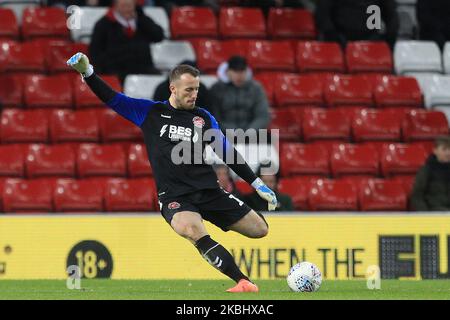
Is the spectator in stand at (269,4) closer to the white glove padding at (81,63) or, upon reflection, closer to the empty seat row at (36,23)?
the empty seat row at (36,23)

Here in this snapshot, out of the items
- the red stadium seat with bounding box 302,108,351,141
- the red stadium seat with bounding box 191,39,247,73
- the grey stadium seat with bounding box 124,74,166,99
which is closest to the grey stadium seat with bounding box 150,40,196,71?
the red stadium seat with bounding box 191,39,247,73

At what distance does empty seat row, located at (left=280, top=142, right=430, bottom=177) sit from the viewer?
47.1ft

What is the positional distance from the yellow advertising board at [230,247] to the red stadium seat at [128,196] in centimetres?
109

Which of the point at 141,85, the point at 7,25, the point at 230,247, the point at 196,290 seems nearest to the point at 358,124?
the point at 141,85

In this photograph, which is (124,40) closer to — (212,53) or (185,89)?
(212,53)

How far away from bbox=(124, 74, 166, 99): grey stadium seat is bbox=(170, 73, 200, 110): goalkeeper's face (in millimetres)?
5110

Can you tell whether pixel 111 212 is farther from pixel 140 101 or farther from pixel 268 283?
pixel 140 101

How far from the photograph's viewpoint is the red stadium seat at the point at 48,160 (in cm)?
1380

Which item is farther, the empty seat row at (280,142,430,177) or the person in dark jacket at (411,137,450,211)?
the empty seat row at (280,142,430,177)

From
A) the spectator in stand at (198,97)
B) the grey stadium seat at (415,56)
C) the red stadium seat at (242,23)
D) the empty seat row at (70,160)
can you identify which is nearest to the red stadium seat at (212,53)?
the red stadium seat at (242,23)

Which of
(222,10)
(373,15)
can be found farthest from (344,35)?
(222,10)

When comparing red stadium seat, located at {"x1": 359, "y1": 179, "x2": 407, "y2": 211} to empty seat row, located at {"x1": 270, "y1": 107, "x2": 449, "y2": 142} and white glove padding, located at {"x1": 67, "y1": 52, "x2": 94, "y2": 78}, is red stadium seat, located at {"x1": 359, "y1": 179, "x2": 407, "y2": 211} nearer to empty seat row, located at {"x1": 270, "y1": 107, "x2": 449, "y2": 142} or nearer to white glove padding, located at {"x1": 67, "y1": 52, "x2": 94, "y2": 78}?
empty seat row, located at {"x1": 270, "y1": 107, "x2": 449, "y2": 142}

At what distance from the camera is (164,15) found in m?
15.8

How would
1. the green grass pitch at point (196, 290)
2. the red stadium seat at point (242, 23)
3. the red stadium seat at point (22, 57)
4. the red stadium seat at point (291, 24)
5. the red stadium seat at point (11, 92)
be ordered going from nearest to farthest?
the green grass pitch at point (196, 290) → the red stadium seat at point (11, 92) → the red stadium seat at point (22, 57) → the red stadium seat at point (242, 23) → the red stadium seat at point (291, 24)
